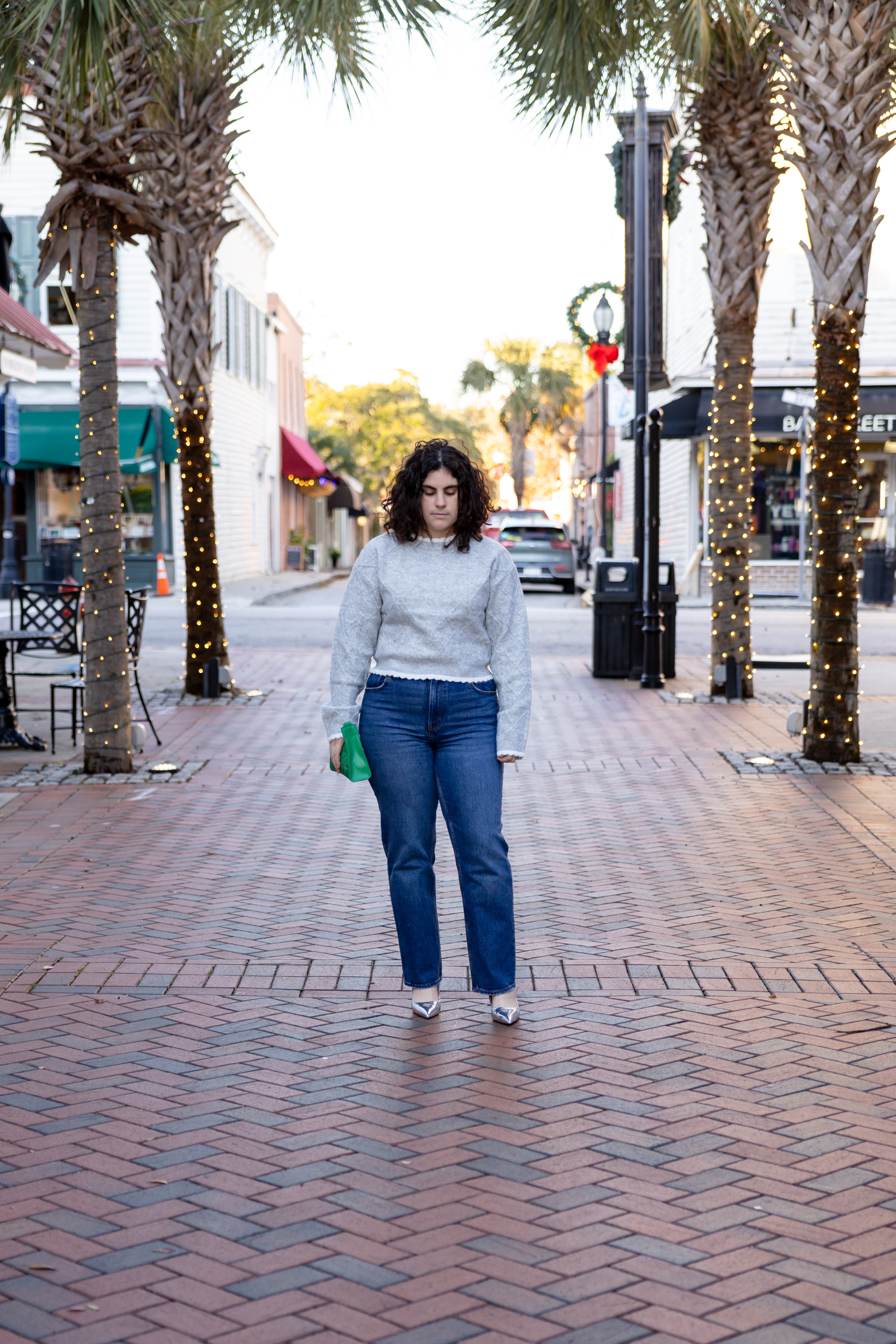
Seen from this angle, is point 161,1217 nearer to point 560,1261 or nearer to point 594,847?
point 560,1261

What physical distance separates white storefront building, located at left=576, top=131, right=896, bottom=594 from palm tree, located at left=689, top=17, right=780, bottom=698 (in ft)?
46.9

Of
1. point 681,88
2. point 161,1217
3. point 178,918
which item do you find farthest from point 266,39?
point 161,1217

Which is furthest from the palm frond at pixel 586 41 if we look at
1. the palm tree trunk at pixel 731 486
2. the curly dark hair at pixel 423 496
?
the curly dark hair at pixel 423 496

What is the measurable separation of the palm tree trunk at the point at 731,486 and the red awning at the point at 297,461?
30.6 m

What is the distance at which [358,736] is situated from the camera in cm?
484

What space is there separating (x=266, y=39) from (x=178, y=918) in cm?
720

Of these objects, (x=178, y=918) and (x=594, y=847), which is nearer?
(x=178, y=918)

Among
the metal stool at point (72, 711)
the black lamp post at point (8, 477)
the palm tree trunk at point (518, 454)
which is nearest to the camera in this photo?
the metal stool at point (72, 711)

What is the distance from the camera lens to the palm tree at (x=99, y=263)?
946cm

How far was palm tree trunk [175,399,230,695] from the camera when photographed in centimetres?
1324

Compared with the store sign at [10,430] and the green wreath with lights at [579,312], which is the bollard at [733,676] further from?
the green wreath with lights at [579,312]

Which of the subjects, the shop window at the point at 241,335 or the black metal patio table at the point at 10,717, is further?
the shop window at the point at 241,335

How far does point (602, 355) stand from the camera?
Result: 27141 mm

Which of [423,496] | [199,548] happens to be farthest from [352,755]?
[199,548]
